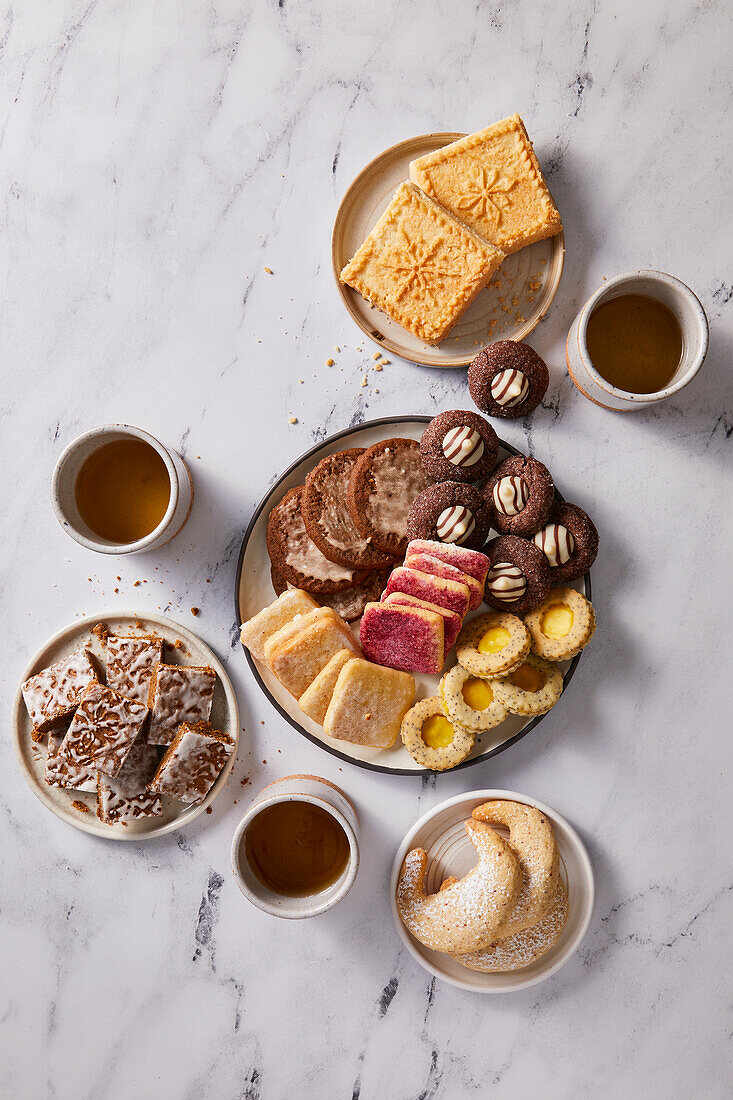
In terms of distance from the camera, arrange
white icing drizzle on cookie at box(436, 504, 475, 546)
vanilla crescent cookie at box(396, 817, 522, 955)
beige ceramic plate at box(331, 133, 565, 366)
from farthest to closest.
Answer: beige ceramic plate at box(331, 133, 565, 366) < vanilla crescent cookie at box(396, 817, 522, 955) < white icing drizzle on cookie at box(436, 504, 475, 546)

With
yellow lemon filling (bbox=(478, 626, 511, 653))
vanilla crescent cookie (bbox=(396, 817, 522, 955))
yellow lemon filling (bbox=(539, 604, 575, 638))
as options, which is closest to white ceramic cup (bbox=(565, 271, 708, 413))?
yellow lemon filling (bbox=(539, 604, 575, 638))

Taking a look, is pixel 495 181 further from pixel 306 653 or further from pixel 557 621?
pixel 306 653

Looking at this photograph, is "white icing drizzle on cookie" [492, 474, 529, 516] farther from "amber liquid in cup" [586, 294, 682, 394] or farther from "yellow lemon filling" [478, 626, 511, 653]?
"amber liquid in cup" [586, 294, 682, 394]

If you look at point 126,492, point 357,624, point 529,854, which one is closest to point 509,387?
point 357,624

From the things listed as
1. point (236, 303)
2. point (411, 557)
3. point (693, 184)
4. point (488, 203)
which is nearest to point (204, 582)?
point (411, 557)

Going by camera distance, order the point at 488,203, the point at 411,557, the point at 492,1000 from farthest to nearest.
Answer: the point at 492,1000 < the point at 488,203 < the point at 411,557

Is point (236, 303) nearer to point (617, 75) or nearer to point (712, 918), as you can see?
point (617, 75)
